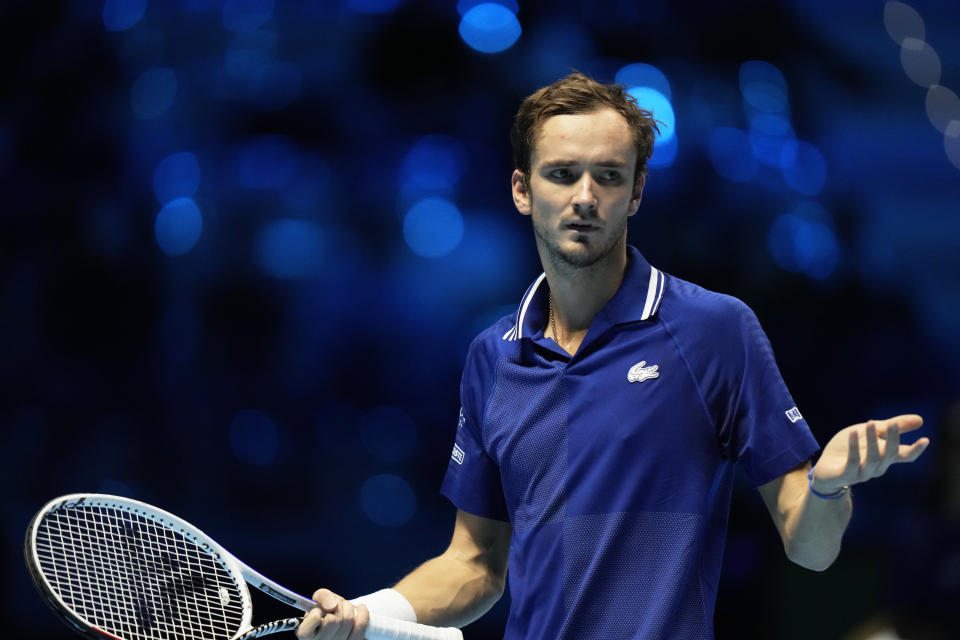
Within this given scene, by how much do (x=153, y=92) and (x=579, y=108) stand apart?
302 cm

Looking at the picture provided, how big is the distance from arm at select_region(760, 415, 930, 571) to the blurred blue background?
94.3 inches

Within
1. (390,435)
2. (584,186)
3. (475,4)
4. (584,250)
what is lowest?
(390,435)

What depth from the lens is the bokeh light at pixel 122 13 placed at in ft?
15.7

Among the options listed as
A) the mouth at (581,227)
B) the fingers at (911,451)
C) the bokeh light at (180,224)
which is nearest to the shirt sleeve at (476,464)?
the mouth at (581,227)

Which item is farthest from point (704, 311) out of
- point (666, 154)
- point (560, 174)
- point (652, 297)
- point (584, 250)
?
point (666, 154)

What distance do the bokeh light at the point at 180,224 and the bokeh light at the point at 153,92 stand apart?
0.38 m

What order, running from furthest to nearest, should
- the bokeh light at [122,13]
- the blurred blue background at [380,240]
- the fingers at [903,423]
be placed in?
the bokeh light at [122,13], the blurred blue background at [380,240], the fingers at [903,423]

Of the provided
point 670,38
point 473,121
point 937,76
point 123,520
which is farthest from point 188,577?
point 937,76

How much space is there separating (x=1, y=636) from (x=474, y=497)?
3093 mm

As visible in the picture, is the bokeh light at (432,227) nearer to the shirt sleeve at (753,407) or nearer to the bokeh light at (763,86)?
the bokeh light at (763,86)

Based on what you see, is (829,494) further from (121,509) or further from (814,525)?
(121,509)

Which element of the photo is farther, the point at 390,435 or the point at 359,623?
the point at 390,435

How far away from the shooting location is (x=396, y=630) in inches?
79.8

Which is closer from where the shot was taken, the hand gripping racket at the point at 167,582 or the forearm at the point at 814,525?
the forearm at the point at 814,525
